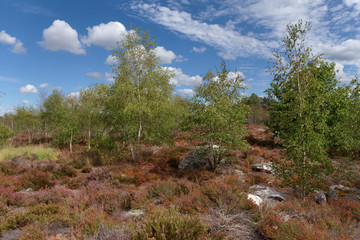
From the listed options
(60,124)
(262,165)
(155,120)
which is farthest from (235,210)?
(60,124)

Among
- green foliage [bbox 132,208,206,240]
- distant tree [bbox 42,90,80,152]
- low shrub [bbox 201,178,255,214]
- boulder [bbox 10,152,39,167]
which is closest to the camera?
green foliage [bbox 132,208,206,240]

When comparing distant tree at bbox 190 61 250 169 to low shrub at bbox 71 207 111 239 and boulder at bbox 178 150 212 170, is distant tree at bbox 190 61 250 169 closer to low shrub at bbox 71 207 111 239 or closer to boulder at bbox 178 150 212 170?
boulder at bbox 178 150 212 170

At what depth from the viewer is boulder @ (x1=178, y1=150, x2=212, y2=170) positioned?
1181cm

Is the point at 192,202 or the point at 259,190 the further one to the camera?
the point at 259,190

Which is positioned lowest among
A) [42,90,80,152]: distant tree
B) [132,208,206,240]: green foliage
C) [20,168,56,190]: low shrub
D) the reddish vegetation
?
[20,168,56,190]: low shrub

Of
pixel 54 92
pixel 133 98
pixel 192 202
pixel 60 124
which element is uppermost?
pixel 54 92

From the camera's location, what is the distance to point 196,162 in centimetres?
1203

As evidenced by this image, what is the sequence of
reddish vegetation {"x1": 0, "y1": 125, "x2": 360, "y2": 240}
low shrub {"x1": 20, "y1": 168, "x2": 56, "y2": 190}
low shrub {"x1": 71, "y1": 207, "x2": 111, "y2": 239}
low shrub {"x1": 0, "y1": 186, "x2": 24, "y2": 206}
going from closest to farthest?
reddish vegetation {"x1": 0, "y1": 125, "x2": 360, "y2": 240} < low shrub {"x1": 71, "y1": 207, "x2": 111, "y2": 239} < low shrub {"x1": 0, "y1": 186, "x2": 24, "y2": 206} < low shrub {"x1": 20, "y1": 168, "x2": 56, "y2": 190}

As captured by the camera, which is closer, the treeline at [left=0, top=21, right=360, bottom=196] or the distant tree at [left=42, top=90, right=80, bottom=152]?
the treeline at [left=0, top=21, right=360, bottom=196]

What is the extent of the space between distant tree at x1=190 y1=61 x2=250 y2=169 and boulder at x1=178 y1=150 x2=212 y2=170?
4.22 ft

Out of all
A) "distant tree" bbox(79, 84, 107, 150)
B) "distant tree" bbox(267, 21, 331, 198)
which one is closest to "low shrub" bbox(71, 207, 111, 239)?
"distant tree" bbox(267, 21, 331, 198)

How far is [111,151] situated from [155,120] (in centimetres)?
411

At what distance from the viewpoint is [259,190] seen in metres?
7.54

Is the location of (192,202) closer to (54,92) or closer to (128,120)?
(128,120)
